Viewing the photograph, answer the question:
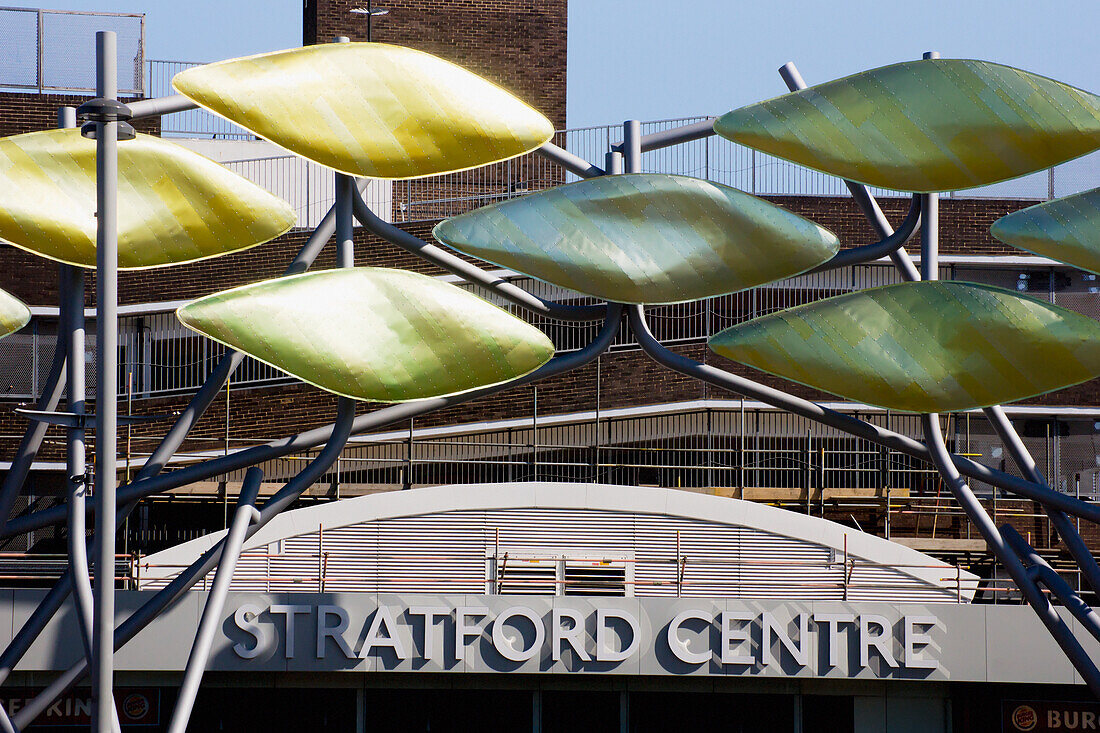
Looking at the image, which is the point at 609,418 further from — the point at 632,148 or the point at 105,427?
the point at 105,427

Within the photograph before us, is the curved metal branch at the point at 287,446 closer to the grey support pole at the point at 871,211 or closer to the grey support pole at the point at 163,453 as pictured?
the grey support pole at the point at 163,453

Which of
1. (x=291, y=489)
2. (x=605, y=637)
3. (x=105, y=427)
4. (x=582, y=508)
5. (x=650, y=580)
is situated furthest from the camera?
(x=582, y=508)

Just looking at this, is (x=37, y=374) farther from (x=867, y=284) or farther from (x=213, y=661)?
(x=867, y=284)

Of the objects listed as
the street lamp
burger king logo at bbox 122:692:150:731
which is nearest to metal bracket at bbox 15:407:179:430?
burger king logo at bbox 122:692:150:731

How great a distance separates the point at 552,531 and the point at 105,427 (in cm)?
1545

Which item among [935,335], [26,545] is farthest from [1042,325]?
[26,545]

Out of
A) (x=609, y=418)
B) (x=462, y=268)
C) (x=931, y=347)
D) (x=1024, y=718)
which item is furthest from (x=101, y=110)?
(x=609, y=418)

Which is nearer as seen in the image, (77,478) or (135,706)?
(77,478)

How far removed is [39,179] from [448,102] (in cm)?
457

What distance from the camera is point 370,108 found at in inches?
555

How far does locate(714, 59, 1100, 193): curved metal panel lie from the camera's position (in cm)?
1420

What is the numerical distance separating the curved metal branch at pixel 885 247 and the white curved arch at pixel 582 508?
34.4 feet

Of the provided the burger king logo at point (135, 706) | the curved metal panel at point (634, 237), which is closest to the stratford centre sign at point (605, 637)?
the burger king logo at point (135, 706)

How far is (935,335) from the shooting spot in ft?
46.2
